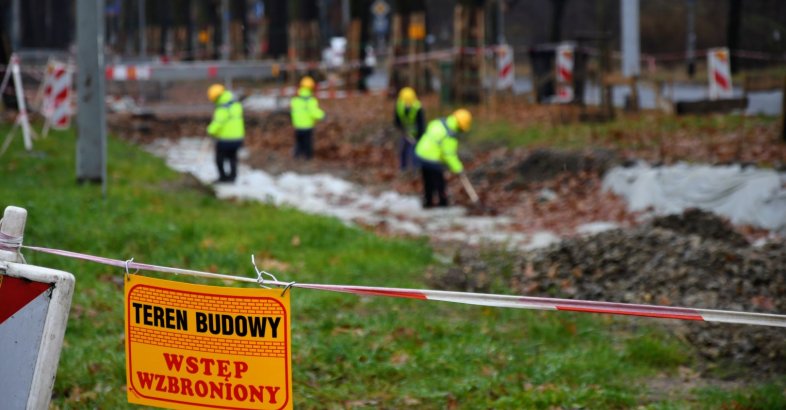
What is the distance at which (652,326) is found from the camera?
29.7 feet

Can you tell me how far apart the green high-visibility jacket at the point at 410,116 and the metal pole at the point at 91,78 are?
6.03 m

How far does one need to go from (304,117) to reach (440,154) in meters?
6.22

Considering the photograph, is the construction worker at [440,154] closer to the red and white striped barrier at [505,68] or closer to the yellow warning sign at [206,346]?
the yellow warning sign at [206,346]

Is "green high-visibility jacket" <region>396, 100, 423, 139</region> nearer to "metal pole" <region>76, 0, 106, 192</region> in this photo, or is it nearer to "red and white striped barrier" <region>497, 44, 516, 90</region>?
"metal pole" <region>76, 0, 106, 192</region>

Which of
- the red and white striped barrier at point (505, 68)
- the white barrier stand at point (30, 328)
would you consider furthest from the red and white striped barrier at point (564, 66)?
the white barrier stand at point (30, 328)

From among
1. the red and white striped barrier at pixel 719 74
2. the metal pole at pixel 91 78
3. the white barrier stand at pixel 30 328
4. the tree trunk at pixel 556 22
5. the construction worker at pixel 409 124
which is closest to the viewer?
the white barrier stand at pixel 30 328

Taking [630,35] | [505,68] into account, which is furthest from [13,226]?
[505,68]

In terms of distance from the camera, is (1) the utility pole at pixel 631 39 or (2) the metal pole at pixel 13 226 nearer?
(2) the metal pole at pixel 13 226

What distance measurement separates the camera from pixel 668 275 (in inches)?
396

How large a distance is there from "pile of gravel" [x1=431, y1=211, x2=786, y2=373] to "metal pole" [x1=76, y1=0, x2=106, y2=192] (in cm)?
516

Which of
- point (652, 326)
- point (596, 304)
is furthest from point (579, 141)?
point (596, 304)

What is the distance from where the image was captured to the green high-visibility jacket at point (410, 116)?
64.8 feet

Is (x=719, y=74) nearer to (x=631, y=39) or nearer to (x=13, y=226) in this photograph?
(x=631, y=39)

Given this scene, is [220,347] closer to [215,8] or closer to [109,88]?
[109,88]
